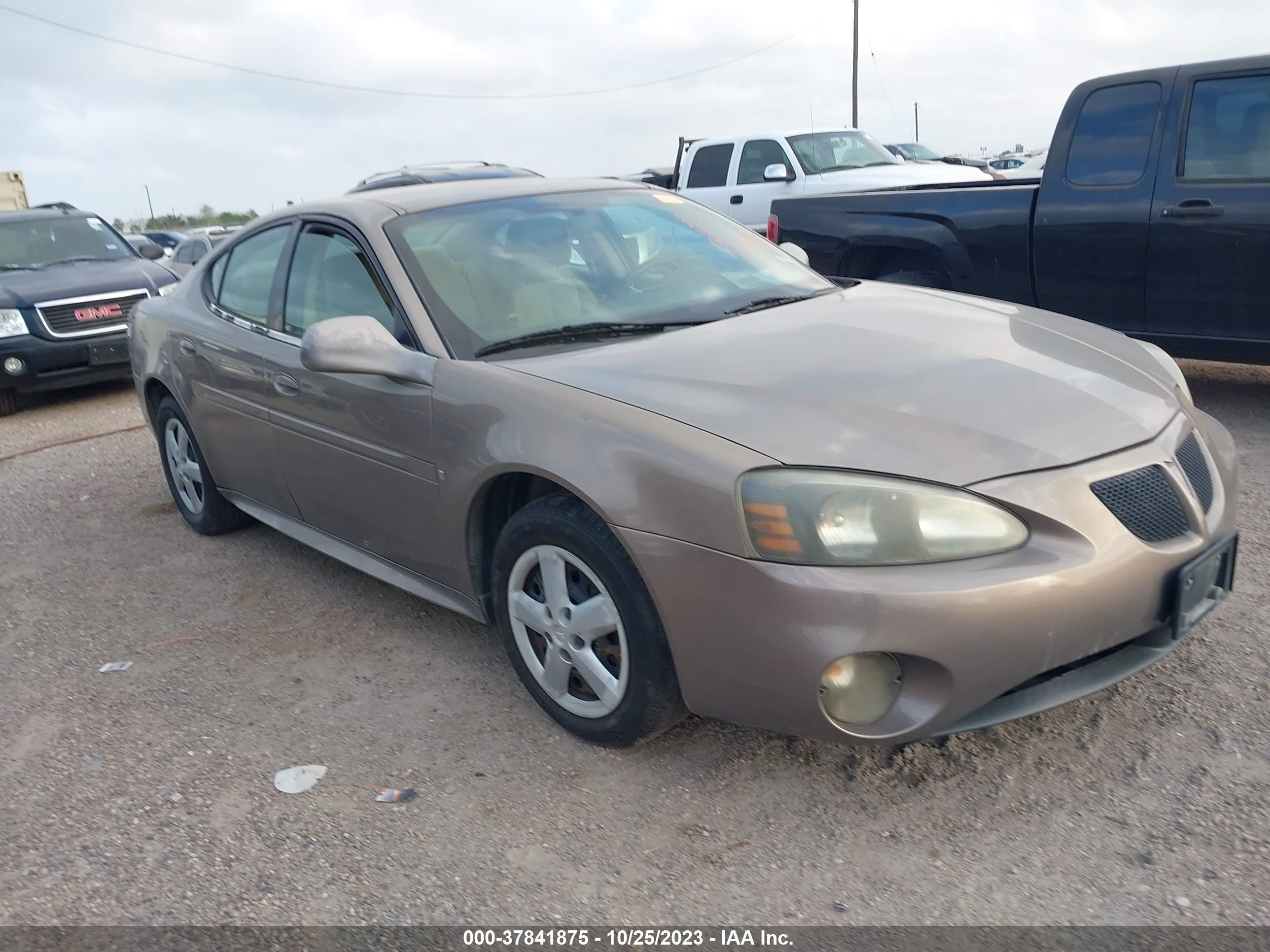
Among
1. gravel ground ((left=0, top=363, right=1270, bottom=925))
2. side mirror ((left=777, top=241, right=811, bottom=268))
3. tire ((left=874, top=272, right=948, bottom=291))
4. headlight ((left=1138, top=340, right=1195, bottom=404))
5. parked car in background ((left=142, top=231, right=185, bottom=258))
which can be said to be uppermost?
side mirror ((left=777, top=241, right=811, bottom=268))

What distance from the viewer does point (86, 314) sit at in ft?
28.9

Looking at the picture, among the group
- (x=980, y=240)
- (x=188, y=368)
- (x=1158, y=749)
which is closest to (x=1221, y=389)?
(x=980, y=240)

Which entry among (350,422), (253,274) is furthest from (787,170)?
(350,422)

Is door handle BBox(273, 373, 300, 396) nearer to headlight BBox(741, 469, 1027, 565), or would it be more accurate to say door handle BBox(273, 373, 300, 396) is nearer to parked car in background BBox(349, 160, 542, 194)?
headlight BBox(741, 469, 1027, 565)

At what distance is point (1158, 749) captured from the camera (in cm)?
283

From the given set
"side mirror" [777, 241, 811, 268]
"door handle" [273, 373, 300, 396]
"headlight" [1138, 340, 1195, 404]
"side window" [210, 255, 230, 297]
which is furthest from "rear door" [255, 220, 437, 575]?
"headlight" [1138, 340, 1195, 404]

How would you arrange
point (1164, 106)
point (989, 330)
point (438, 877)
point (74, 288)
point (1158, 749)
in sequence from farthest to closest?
point (74, 288) < point (1164, 106) < point (989, 330) < point (1158, 749) < point (438, 877)

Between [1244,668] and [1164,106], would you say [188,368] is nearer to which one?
[1244,668]

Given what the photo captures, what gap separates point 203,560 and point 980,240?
4523 mm

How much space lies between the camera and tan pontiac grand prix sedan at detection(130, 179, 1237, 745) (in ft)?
8.14

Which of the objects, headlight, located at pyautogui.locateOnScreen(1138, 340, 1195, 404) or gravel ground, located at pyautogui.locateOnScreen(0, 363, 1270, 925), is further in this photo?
headlight, located at pyautogui.locateOnScreen(1138, 340, 1195, 404)

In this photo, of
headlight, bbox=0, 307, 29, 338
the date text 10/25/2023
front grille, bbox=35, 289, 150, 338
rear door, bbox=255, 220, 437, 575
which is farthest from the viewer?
front grille, bbox=35, 289, 150, 338

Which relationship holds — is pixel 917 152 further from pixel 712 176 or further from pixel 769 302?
pixel 769 302

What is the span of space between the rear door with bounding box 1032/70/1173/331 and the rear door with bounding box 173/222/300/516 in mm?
4112
